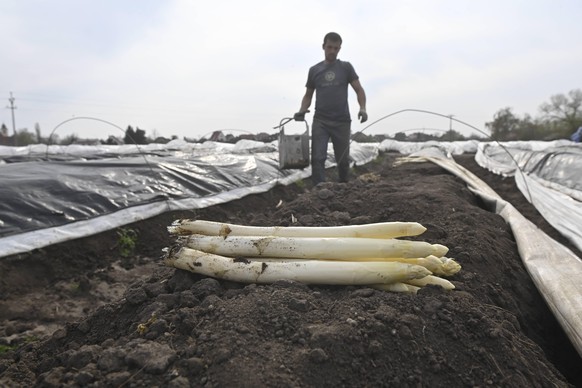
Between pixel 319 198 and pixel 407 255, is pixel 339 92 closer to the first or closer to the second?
pixel 319 198

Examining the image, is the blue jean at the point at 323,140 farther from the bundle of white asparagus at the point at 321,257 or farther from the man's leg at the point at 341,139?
the bundle of white asparagus at the point at 321,257

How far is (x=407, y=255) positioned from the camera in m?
1.66

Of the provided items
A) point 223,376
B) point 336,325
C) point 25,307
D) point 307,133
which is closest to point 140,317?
point 223,376

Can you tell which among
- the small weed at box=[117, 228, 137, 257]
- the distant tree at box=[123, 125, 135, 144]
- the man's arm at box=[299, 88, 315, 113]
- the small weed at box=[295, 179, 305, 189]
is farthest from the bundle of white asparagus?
the small weed at box=[295, 179, 305, 189]

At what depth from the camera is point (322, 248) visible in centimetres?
170

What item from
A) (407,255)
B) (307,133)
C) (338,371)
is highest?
(307,133)

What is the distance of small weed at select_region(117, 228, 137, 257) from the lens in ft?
11.7

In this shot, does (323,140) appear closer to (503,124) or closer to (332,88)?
(332,88)

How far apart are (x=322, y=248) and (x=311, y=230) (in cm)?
18

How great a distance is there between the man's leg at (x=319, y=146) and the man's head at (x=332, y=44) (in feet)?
2.84

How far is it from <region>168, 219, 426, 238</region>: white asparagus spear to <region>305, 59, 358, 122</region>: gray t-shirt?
3625 millimetres

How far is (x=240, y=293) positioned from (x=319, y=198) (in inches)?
75.4

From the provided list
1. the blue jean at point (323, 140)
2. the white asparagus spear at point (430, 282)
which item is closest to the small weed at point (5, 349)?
the white asparagus spear at point (430, 282)

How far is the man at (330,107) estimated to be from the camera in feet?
17.1
